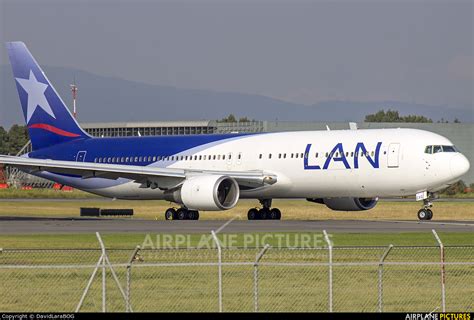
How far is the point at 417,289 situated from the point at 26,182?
263 ft

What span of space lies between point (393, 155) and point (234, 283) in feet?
78.7

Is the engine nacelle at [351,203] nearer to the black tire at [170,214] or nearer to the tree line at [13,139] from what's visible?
the black tire at [170,214]

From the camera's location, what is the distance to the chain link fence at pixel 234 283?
1955cm

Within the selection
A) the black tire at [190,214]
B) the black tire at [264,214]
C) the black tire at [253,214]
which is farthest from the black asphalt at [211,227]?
the black tire at [253,214]

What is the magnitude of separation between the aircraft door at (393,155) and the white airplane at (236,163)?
4 cm

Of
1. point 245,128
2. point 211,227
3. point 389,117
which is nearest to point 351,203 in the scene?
point 211,227

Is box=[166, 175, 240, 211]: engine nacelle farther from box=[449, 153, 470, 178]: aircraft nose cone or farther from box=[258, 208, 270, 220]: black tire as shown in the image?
box=[449, 153, 470, 178]: aircraft nose cone

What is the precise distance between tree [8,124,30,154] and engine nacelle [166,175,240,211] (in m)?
102

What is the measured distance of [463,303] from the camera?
20.6 metres

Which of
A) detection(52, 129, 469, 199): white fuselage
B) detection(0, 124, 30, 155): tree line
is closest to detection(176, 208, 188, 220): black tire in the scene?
detection(52, 129, 469, 199): white fuselage

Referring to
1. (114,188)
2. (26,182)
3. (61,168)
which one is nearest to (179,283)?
(61,168)

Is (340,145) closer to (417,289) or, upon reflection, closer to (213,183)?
(213,183)

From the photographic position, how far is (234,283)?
23766 millimetres

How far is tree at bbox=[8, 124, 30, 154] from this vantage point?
494 ft
